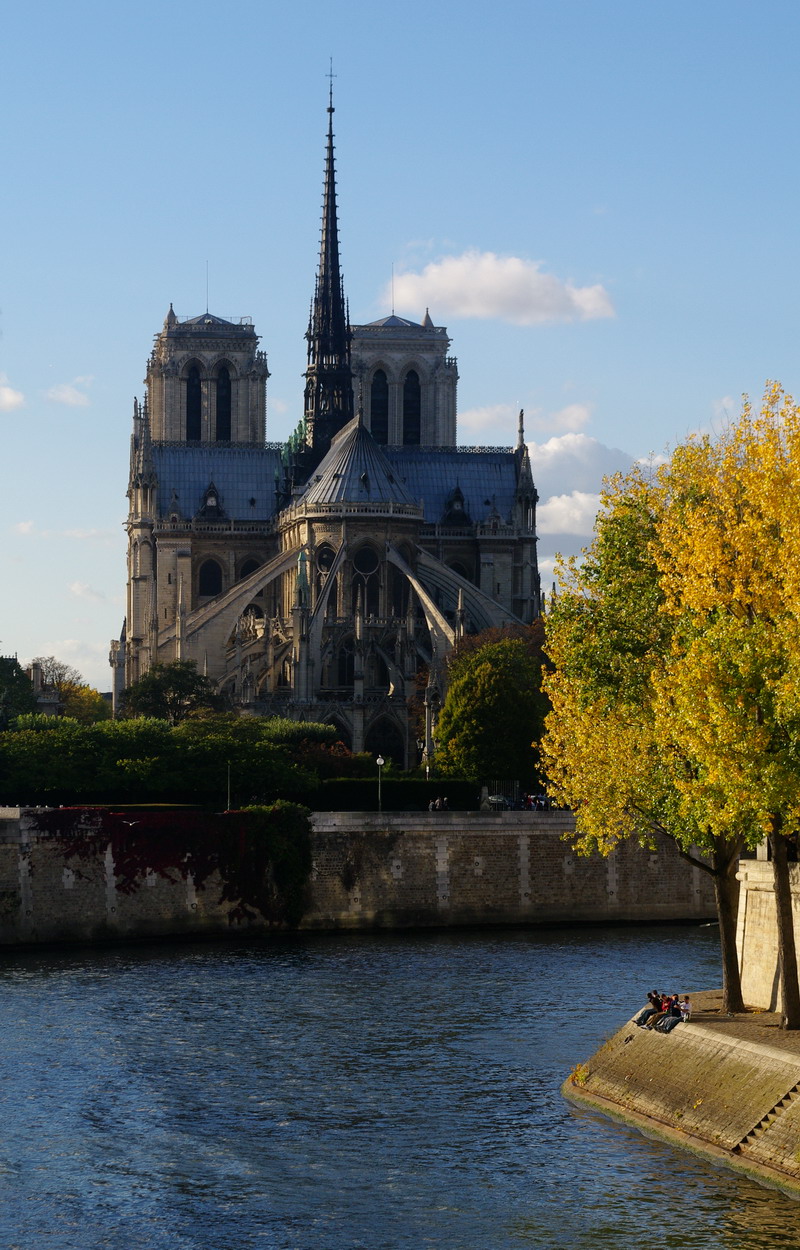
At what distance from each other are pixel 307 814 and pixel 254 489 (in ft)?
221

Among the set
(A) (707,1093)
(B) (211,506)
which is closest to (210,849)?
(A) (707,1093)

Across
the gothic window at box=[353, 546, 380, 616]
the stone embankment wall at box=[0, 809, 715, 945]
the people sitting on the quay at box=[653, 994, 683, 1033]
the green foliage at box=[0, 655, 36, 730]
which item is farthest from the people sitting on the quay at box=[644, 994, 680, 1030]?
the gothic window at box=[353, 546, 380, 616]

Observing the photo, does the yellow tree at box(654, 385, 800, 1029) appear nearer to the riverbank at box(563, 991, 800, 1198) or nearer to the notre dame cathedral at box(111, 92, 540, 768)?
the riverbank at box(563, 991, 800, 1198)

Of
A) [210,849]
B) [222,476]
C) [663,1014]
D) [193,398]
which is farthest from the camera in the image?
[193,398]

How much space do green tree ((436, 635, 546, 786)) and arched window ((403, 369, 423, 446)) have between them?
5690 cm

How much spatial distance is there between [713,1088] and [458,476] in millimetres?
98287

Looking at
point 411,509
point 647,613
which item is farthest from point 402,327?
point 647,613

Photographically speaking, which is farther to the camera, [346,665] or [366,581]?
[366,581]

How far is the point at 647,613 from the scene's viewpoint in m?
37.9

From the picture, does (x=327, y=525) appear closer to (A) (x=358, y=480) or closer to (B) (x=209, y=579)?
(A) (x=358, y=480)

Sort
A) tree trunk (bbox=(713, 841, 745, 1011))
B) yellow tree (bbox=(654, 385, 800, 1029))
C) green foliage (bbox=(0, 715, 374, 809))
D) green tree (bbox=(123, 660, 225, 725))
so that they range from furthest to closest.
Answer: green tree (bbox=(123, 660, 225, 725)), green foliage (bbox=(0, 715, 374, 809)), tree trunk (bbox=(713, 841, 745, 1011)), yellow tree (bbox=(654, 385, 800, 1029))

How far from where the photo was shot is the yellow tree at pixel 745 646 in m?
32.3

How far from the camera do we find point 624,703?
37.8 m

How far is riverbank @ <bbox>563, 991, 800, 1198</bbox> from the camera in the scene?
96.8ft
